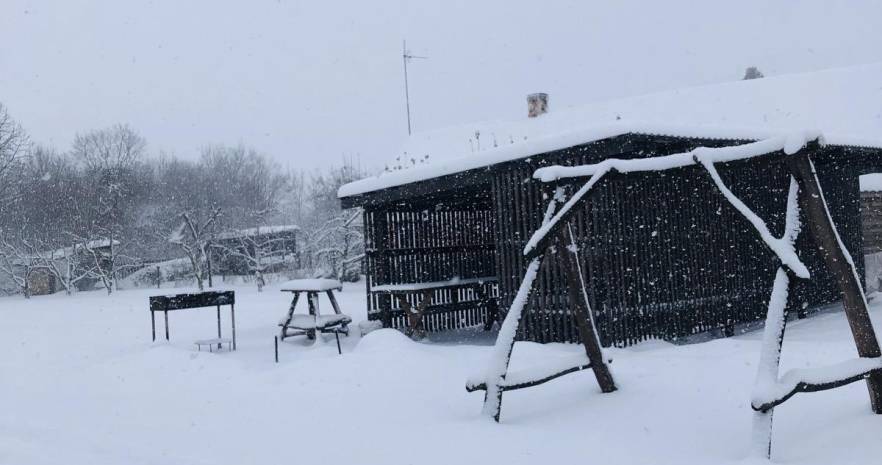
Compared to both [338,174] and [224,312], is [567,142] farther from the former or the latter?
[338,174]

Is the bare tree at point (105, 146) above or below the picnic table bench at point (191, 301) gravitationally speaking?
above

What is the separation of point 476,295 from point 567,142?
5285 mm

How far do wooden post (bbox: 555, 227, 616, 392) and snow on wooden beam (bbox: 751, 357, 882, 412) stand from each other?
167cm

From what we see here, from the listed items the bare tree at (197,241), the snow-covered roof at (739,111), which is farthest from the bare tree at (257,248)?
the snow-covered roof at (739,111)

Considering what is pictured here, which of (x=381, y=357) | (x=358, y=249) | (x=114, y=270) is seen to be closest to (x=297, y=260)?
(x=358, y=249)

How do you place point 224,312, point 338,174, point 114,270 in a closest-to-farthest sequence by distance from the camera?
point 224,312 → point 114,270 → point 338,174

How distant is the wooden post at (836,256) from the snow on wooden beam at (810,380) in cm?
12

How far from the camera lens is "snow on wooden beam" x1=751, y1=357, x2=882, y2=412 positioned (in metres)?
3.73

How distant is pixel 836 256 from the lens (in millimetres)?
4043

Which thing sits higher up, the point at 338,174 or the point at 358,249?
the point at 338,174

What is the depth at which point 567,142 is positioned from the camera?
7.47 metres

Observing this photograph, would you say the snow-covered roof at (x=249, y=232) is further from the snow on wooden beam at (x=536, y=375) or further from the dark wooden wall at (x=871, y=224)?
the snow on wooden beam at (x=536, y=375)

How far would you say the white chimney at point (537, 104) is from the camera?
27.6 meters

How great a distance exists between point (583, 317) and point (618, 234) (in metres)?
2.77
